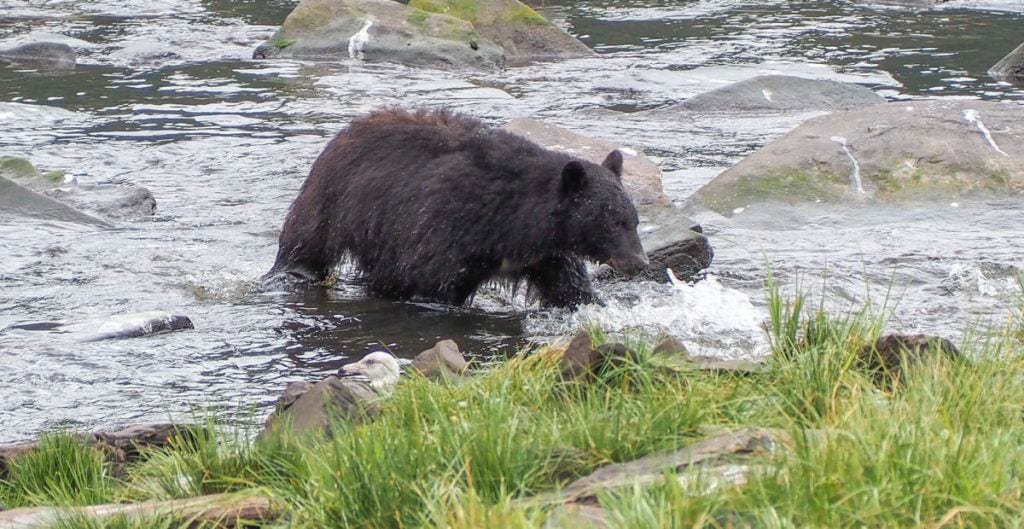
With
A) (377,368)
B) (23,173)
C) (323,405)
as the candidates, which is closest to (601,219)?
(377,368)

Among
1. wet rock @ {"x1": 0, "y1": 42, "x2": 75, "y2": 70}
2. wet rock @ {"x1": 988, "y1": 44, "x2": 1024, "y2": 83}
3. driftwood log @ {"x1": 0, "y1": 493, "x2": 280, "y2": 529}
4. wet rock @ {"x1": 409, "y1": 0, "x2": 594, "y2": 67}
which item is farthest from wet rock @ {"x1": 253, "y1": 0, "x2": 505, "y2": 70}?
driftwood log @ {"x1": 0, "y1": 493, "x2": 280, "y2": 529}

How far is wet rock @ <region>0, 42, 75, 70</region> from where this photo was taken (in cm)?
1738

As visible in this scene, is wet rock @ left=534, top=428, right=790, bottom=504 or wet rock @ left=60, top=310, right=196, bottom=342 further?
wet rock @ left=60, top=310, right=196, bottom=342

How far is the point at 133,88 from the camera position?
1589 cm

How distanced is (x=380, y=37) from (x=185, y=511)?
47.2 feet

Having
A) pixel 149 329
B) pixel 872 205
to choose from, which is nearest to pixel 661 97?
pixel 872 205

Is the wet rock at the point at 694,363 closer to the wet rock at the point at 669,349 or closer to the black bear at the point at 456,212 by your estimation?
the wet rock at the point at 669,349

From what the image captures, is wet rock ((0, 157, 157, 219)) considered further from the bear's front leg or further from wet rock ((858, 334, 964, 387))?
wet rock ((858, 334, 964, 387))

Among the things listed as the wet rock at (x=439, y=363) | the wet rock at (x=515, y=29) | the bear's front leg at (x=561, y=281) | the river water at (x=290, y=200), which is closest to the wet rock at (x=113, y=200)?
the river water at (x=290, y=200)

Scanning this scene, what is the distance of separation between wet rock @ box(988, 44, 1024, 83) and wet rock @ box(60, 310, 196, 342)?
12.1m

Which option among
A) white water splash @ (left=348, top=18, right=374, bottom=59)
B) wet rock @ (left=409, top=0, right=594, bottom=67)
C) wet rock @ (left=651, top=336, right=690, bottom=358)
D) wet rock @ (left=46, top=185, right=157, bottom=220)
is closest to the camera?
wet rock @ (left=651, top=336, right=690, bottom=358)

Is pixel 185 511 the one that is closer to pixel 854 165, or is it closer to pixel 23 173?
pixel 854 165

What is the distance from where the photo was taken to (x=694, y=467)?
12.2ft

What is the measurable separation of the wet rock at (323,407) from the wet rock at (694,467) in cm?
113
